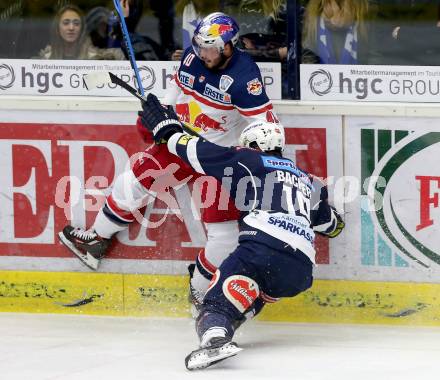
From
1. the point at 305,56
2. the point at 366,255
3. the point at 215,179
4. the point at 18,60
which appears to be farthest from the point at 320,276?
the point at 18,60

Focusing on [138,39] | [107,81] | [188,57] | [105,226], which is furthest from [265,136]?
[105,226]

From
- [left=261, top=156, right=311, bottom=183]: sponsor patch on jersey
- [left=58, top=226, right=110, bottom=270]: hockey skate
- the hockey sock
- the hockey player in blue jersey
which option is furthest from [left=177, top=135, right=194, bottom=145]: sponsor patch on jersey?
[left=58, top=226, right=110, bottom=270]: hockey skate

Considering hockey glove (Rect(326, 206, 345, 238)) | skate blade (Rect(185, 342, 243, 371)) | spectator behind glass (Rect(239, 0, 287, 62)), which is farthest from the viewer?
spectator behind glass (Rect(239, 0, 287, 62))

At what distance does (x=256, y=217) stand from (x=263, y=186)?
0.14 metres

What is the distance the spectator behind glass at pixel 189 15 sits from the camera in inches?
231

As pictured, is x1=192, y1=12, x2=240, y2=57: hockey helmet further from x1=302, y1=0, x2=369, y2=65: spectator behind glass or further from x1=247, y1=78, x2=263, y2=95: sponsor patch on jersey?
x1=302, y1=0, x2=369, y2=65: spectator behind glass

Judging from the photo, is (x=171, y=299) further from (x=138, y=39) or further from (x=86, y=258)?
(x=138, y=39)

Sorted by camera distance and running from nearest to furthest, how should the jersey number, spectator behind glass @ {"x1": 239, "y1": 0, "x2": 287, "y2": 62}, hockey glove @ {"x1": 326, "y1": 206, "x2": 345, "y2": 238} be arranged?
the jersey number
hockey glove @ {"x1": 326, "y1": 206, "x2": 345, "y2": 238}
spectator behind glass @ {"x1": 239, "y1": 0, "x2": 287, "y2": 62}

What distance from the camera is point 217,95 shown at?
5.70m

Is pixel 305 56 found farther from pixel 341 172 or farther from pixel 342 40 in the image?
pixel 341 172

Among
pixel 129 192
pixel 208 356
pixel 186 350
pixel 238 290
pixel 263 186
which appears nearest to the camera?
pixel 208 356

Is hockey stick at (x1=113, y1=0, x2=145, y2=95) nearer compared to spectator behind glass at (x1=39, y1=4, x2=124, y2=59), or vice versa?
hockey stick at (x1=113, y1=0, x2=145, y2=95)

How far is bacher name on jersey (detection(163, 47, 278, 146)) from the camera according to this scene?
5605mm

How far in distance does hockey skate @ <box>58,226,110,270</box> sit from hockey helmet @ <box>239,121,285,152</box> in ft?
3.41
